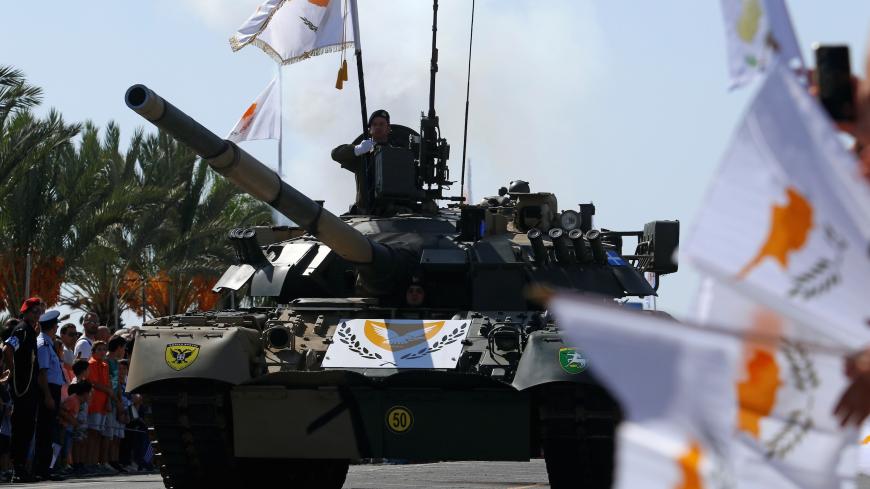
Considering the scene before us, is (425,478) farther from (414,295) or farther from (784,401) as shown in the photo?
(784,401)

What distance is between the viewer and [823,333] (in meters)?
3.44

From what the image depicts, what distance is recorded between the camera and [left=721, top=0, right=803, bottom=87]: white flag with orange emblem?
3635 millimetres

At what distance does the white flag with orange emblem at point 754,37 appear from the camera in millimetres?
3635

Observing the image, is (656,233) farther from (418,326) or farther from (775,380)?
(775,380)

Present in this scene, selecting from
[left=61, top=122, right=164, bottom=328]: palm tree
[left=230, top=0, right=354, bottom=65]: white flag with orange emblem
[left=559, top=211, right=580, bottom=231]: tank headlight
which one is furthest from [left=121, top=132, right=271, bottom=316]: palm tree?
[left=559, top=211, right=580, bottom=231]: tank headlight

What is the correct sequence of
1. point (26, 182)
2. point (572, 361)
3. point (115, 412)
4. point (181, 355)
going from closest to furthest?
1. point (572, 361)
2. point (181, 355)
3. point (115, 412)
4. point (26, 182)

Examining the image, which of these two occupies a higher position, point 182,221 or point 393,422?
point 182,221

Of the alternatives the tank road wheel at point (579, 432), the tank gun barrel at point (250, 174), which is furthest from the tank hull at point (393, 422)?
the tank gun barrel at point (250, 174)

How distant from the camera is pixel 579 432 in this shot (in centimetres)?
1111

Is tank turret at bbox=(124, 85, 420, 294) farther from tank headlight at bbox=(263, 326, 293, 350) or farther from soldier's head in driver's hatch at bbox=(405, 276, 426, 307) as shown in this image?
tank headlight at bbox=(263, 326, 293, 350)

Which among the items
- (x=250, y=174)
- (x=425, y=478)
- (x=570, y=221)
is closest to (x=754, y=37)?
A: (x=250, y=174)


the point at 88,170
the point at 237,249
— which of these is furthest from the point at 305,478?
the point at 88,170

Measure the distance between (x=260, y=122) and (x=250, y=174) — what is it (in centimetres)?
740

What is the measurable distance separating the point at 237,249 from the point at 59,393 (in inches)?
102
